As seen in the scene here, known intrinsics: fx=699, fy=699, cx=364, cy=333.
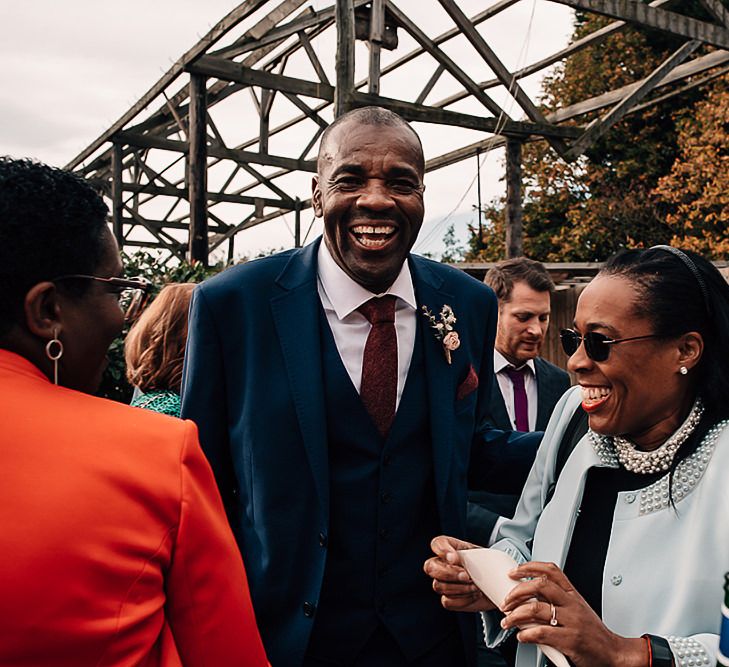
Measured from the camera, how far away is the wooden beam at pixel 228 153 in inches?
417

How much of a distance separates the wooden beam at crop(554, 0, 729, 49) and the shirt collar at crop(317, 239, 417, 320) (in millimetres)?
5615

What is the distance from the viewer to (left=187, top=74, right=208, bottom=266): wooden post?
7285mm

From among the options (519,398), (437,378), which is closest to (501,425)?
(519,398)

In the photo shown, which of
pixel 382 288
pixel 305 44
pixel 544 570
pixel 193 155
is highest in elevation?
pixel 305 44

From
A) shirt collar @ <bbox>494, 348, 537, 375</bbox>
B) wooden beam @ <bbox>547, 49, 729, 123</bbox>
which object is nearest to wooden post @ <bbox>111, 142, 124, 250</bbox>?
wooden beam @ <bbox>547, 49, 729, 123</bbox>

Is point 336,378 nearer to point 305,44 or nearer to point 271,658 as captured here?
point 271,658

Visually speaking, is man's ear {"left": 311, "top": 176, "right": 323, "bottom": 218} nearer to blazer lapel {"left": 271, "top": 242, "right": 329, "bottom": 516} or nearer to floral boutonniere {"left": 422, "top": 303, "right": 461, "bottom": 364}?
blazer lapel {"left": 271, "top": 242, "right": 329, "bottom": 516}

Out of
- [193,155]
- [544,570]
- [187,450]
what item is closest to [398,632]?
[544,570]

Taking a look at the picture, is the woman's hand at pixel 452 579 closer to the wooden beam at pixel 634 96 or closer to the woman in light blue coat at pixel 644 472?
the woman in light blue coat at pixel 644 472

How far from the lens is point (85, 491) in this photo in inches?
43.8

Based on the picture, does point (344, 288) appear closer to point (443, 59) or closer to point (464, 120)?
point (443, 59)

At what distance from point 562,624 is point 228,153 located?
995cm

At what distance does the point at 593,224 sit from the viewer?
15047 mm

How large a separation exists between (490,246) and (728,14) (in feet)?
29.5
